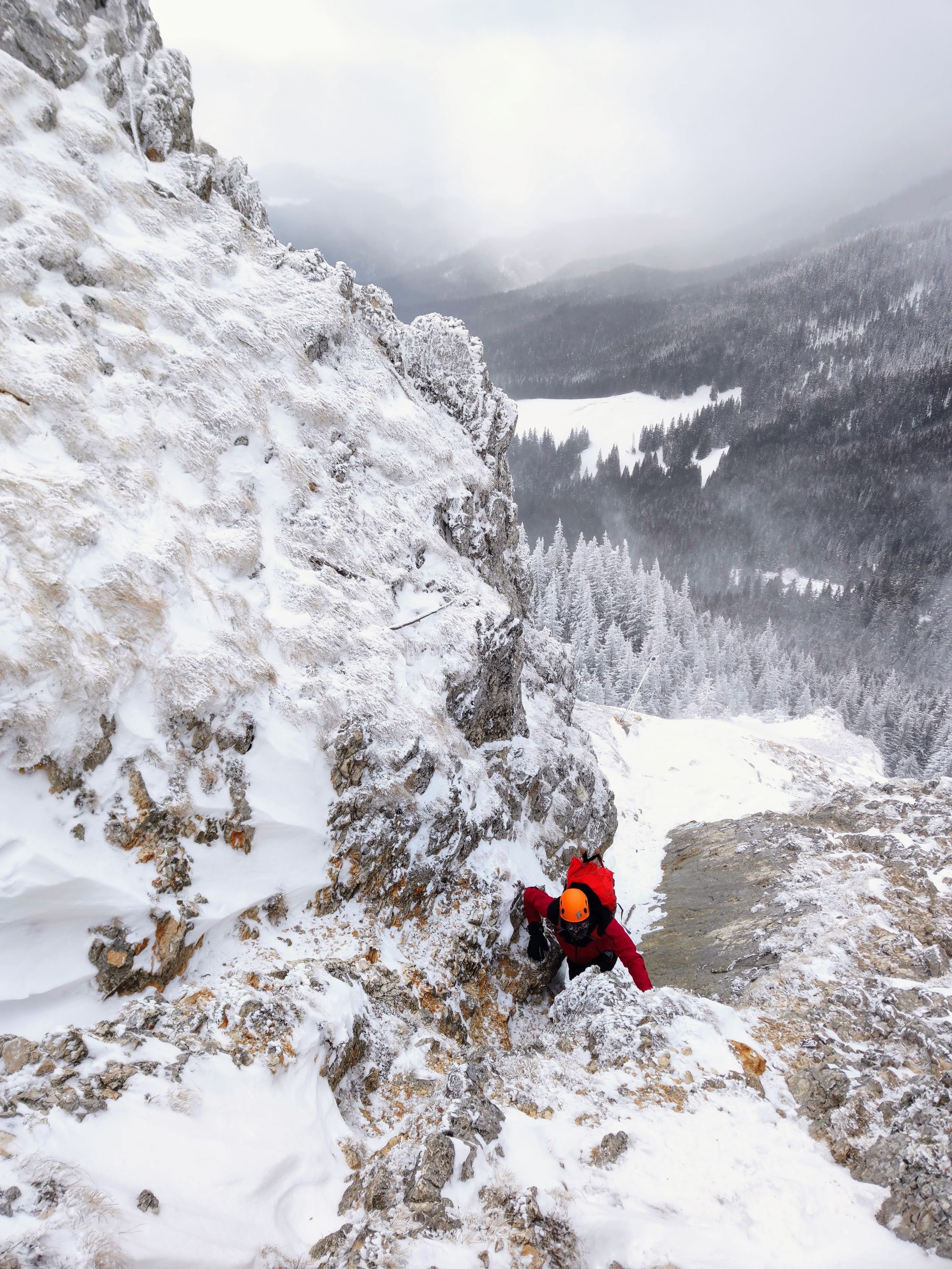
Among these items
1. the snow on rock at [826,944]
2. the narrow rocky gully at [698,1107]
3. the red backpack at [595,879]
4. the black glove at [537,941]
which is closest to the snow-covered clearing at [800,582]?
the snow on rock at [826,944]

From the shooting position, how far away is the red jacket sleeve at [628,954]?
10.2 m

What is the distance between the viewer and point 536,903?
1181 cm

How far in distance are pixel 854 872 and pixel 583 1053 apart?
11175 mm

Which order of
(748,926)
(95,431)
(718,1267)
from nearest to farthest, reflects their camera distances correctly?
(718,1267) < (95,431) < (748,926)

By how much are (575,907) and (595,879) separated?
0.66m

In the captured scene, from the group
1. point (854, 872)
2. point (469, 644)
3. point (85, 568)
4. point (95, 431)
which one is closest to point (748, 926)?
point (854, 872)

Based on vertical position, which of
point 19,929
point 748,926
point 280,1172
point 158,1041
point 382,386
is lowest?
point 748,926

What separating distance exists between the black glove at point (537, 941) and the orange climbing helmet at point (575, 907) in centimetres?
157

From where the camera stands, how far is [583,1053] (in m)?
8.42

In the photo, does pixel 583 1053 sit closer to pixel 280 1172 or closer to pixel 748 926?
pixel 280 1172

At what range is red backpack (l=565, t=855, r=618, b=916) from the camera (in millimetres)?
10469

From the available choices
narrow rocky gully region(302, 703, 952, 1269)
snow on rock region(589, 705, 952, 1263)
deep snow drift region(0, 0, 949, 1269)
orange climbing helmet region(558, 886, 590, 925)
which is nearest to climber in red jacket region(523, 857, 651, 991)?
orange climbing helmet region(558, 886, 590, 925)

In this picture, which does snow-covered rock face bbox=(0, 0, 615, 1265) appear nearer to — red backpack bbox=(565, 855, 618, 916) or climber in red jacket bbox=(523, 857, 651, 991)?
climber in red jacket bbox=(523, 857, 651, 991)

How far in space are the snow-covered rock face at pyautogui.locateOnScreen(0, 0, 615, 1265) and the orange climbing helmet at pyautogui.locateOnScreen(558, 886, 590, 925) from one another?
5.83ft
